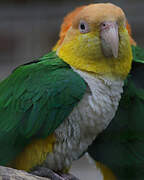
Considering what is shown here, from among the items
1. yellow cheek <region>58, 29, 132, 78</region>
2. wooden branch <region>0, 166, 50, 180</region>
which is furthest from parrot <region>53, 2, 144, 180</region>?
wooden branch <region>0, 166, 50, 180</region>

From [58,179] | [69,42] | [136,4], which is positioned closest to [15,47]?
[136,4]

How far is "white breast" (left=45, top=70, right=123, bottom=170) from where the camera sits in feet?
3.14

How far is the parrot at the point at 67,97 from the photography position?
94 cm

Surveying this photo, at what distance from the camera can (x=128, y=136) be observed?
113 cm

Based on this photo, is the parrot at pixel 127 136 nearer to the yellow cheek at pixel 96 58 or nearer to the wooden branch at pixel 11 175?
the yellow cheek at pixel 96 58

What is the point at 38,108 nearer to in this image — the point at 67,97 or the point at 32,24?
the point at 67,97

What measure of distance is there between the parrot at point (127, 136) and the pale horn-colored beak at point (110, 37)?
0.49 ft

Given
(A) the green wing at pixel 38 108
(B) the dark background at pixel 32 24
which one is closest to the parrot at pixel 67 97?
(A) the green wing at pixel 38 108

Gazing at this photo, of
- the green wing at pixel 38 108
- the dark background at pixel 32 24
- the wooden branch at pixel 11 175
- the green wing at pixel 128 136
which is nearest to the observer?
the wooden branch at pixel 11 175

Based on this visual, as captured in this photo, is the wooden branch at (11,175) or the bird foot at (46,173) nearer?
the wooden branch at (11,175)

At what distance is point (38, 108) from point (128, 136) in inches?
12.0

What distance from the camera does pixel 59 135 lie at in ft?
3.13

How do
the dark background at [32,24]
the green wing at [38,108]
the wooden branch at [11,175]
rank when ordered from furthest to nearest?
the dark background at [32,24] < the green wing at [38,108] < the wooden branch at [11,175]

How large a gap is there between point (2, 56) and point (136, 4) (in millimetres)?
637
